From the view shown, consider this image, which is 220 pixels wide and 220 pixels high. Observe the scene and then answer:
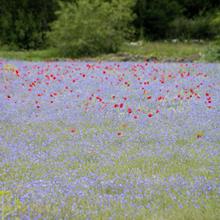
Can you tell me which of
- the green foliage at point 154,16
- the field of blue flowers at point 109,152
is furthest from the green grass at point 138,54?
the field of blue flowers at point 109,152

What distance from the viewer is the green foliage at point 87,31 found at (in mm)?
23594

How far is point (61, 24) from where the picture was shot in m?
24.5

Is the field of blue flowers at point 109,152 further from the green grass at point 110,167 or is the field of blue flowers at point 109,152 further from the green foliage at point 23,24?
the green foliage at point 23,24

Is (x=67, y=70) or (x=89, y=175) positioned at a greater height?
(x=89, y=175)

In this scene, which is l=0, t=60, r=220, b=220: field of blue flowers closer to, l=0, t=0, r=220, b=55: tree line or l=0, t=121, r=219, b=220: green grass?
l=0, t=121, r=219, b=220: green grass

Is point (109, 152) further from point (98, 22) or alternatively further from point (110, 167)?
point (98, 22)

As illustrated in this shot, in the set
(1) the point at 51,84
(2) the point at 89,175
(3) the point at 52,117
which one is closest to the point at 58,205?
(2) the point at 89,175

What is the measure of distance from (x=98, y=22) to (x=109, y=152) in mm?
18185

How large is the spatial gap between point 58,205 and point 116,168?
132cm

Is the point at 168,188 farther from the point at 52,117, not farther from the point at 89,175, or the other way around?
the point at 52,117

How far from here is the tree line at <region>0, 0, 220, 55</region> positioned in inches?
940

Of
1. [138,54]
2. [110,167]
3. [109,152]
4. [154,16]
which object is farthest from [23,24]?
[110,167]

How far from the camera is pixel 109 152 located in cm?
666

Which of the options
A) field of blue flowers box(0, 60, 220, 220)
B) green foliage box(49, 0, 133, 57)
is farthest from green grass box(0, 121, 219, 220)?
green foliage box(49, 0, 133, 57)
